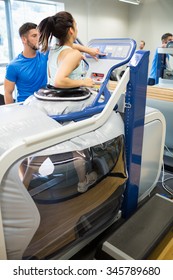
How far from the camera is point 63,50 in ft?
5.18

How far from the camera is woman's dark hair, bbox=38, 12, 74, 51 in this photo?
1.52 m

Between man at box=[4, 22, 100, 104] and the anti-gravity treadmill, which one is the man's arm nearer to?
man at box=[4, 22, 100, 104]

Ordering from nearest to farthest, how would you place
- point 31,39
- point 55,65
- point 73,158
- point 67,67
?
point 73,158 → point 67,67 → point 55,65 → point 31,39

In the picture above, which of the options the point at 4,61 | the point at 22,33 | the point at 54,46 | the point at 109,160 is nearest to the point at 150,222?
the point at 109,160

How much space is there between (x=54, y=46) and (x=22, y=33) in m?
0.83

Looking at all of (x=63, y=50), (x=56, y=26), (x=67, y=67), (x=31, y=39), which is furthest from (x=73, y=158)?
(x=31, y=39)

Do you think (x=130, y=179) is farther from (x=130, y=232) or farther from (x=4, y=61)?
(x=4, y=61)

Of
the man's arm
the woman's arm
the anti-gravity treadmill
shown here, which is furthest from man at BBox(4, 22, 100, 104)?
the woman's arm

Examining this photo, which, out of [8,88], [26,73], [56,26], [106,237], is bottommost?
[106,237]

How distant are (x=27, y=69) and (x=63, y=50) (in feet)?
2.61

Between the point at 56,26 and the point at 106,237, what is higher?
the point at 56,26

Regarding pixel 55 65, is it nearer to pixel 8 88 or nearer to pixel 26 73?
pixel 26 73

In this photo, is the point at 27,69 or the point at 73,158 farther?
the point at 27,69

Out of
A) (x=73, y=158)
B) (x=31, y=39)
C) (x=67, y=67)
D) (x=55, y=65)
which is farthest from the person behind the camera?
(x=31, y=39)
